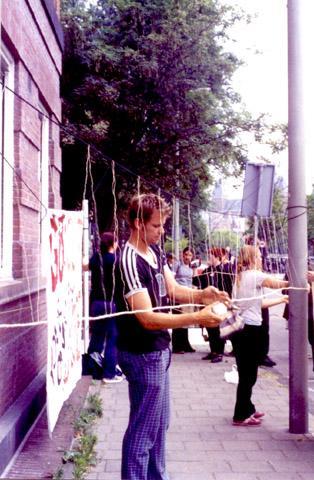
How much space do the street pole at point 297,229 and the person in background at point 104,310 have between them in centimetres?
235

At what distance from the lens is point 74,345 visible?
197 inches

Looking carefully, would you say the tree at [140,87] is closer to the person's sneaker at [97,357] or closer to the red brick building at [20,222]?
the person's sneaker at [97,357]

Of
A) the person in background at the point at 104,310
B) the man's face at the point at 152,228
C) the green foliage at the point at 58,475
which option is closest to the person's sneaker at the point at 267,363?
the person in background at the point at 104,310

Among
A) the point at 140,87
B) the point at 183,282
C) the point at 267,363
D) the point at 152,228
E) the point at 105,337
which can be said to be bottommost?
the point at 267,363

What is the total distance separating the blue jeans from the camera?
307 inches

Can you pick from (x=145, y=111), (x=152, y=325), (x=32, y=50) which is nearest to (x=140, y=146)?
(x=145, y=111)

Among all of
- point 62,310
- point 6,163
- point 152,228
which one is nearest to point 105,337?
point 6,163

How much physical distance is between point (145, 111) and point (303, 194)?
504 inches

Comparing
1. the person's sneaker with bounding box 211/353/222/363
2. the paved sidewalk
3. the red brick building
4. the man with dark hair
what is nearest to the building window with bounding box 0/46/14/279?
the red brick building

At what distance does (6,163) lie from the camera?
5676mm

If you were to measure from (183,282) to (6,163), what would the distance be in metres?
5.41

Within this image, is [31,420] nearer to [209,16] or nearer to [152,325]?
[152,325]

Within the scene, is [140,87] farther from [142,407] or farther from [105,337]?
[142,407]

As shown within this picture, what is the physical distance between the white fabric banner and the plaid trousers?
66 cm
